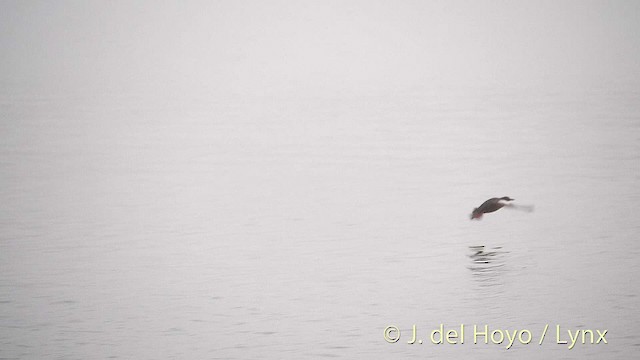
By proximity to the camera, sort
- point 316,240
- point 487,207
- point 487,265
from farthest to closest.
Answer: point 487,207 → point 316,240 → point 487,265

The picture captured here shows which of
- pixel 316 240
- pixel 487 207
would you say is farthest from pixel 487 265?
pixel 316 240

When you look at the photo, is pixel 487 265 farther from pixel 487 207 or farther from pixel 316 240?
pixel 316 240

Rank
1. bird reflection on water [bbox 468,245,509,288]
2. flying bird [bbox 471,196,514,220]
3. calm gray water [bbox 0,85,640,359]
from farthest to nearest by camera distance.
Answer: flying bird [bbox 471,196,514,220] < bird reflection on water [bbox 468,245,509,288] < calm gray water [bbox 0,85,640,359]

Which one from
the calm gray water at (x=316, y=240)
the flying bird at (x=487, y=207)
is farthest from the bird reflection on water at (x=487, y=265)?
the flying bird at (x=487, y=207)

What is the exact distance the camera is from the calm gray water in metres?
5.70

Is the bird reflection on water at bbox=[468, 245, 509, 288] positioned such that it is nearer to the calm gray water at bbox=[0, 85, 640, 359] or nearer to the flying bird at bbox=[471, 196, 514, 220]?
the calm gray water at bbox=[0, 85, 640, 359]

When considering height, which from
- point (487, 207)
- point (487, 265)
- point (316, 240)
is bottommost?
point (316, 240)

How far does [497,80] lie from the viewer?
18.3m

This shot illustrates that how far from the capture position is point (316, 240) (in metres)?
7.21

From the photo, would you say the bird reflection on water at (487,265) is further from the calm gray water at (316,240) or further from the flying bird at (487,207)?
the flying bird at (487,207)

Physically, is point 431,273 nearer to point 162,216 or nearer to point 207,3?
point 162,216

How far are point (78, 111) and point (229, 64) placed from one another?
41.3 feet

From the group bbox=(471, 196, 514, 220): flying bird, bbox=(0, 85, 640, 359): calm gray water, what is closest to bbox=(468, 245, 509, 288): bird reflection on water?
bbox=(0, 85, 640, 359): calm gray water

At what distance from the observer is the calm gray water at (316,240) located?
5.70 metres
